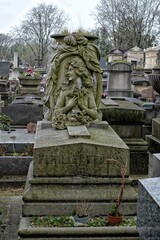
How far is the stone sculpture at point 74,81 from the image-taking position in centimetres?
643

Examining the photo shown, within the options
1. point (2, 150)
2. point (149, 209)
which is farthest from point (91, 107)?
point (149, 209)

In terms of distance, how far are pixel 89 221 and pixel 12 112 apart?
320 inches

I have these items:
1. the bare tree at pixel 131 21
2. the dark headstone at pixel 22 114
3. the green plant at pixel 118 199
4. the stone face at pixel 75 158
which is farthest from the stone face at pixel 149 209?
the bare tree at pixel 131 21

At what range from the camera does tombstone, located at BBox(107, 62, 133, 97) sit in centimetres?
1841

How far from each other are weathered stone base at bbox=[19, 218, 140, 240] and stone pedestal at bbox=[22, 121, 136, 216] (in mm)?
583

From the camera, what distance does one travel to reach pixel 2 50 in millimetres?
79875

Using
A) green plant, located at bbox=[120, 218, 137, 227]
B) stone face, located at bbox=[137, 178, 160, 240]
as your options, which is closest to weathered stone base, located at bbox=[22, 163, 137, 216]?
green plant, located at bbox=[120, 218, 137, 227]

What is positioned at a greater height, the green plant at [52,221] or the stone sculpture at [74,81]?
the stone sculpture at [74,81]

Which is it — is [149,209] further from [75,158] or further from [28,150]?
[28,150]

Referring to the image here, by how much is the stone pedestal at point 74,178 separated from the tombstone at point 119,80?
12.8m

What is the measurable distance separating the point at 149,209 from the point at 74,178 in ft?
8.25

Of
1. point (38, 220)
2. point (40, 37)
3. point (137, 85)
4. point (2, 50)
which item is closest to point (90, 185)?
point (38, 220)

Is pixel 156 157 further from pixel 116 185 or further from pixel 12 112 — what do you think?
pixel 12 112

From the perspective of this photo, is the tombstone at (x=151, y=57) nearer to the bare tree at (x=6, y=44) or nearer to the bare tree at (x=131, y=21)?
the bare tree at (x=131, y=21)
